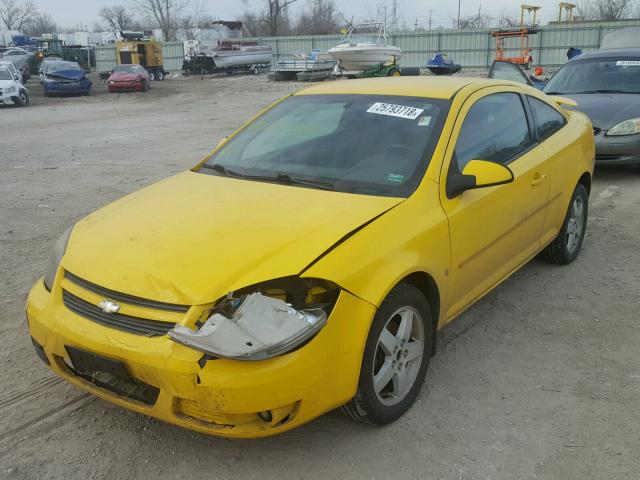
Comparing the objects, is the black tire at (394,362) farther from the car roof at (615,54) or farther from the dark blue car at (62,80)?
the dark blue car at (62,80)

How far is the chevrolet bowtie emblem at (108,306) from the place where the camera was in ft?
8.25

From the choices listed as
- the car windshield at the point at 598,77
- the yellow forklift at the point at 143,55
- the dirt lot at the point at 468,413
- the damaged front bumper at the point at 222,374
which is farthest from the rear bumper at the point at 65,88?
the damaged front bumper at the point at 222,374

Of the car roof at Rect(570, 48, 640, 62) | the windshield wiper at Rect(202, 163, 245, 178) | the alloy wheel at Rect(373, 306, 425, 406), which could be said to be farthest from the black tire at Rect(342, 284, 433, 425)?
the car roof at Rect(570, 48, 640, 62)

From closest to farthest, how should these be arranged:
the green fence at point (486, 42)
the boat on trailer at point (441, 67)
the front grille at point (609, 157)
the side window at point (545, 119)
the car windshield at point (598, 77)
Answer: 1. the side window at point (545, 119)
2. the front grille at point (609, 157)
3. the car windshield at point (598, 77)
4. the boat on trailer at point (441, 67)
5. the green fence at point (486, 42)

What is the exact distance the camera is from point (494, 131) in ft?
12.5

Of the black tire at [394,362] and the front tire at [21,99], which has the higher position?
the front tire at [21,99]

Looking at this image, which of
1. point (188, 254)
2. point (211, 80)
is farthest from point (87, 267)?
point (211, 80)

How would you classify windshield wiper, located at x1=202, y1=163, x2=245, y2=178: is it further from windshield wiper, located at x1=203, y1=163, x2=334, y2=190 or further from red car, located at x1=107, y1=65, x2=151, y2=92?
red car, located at x1=107, y1=65, x2=151, y2=92

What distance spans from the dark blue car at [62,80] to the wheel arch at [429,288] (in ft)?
96.1

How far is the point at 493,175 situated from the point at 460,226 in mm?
330

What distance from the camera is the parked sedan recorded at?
7512mm

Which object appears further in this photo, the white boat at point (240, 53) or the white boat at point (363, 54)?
the white boat at point (240, 53)

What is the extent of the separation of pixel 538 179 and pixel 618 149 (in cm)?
425

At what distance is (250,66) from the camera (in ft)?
132
